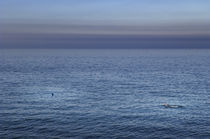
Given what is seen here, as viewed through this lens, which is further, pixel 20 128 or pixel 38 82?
pixel 38 82

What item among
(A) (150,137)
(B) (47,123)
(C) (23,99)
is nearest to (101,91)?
(C) (23,99)

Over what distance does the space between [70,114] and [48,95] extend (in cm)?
2018

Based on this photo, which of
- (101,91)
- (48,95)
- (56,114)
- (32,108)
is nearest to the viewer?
(56,114)

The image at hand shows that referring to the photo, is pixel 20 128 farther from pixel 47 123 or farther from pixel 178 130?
pixel 178 130

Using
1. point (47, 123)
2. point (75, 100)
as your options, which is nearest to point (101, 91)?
point (75, 100)

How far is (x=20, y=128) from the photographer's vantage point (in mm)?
45844

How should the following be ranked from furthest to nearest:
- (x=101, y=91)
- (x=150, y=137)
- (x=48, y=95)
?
1. (x=101, y=91)
2. (x=48, y=95)
3. (x=150, y=137)

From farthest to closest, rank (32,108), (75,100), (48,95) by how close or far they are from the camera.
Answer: (48,95)
(75,100)
(32,108)

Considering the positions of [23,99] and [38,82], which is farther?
[38,82]

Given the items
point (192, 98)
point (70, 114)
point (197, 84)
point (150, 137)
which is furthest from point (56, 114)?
point (197, 84)

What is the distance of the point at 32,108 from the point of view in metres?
58.5

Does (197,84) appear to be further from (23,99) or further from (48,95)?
(23,99)

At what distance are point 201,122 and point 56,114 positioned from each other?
31.4 m

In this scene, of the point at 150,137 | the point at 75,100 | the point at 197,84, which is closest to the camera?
the point at 150,137
